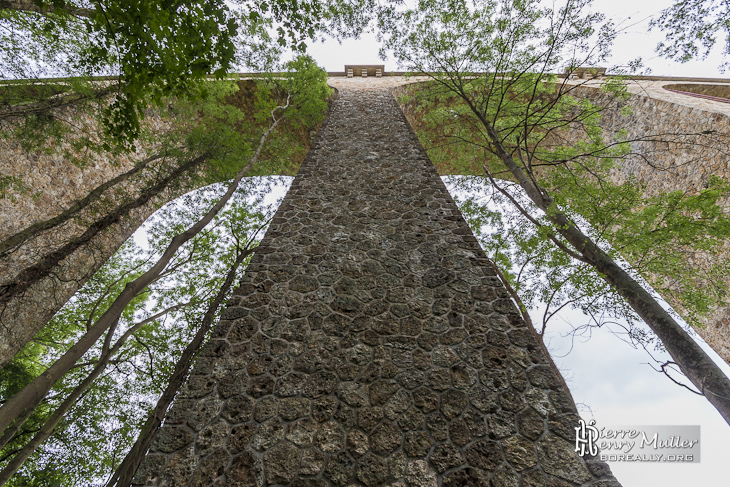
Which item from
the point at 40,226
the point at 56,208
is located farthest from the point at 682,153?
the point at 56,208

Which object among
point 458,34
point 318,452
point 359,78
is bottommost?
point 318,452

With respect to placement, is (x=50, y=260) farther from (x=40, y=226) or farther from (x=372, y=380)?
(x=372, y=380)

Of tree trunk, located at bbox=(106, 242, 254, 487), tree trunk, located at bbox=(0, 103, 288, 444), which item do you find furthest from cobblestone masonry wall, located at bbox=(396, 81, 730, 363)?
tree trunk, located at bbox=(106, 242, 254, 487)

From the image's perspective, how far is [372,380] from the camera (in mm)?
3041

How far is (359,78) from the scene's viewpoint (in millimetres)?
16219

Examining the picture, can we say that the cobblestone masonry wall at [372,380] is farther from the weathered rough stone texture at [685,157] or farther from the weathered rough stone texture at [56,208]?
the weathered rough stone texture at [56,208]

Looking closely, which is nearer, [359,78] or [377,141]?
[377,141]

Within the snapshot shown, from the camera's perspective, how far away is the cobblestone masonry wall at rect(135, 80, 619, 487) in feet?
8.02

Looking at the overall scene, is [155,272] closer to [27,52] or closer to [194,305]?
[194,305]

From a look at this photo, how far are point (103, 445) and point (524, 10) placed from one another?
12.3 m

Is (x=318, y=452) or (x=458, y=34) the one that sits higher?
(x=458, y=34)

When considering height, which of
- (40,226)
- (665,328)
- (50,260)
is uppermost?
(665,328)

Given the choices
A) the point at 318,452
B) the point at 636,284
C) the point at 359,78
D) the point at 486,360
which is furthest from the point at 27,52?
the point at 359,78

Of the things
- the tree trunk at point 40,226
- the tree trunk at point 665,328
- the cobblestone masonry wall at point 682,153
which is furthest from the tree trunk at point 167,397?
the cobblestone masonry wall at point 682,153
